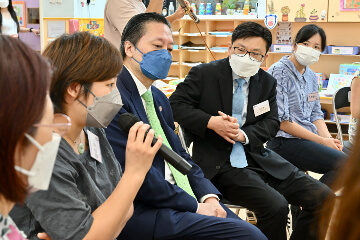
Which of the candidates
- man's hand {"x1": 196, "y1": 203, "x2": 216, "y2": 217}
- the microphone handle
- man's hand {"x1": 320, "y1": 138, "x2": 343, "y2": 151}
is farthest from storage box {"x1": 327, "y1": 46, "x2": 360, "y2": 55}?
the microphone handle

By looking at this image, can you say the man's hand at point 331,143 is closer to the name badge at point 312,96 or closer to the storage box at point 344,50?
the name badge at point 312,96

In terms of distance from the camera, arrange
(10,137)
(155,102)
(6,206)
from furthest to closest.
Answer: (155,102) → (6,206) → (10,137)

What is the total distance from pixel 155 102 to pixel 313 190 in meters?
1.07

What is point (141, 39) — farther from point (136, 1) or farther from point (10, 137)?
point (10, 137)

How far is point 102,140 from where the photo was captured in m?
1.73

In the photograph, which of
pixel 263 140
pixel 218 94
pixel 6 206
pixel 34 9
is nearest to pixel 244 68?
pixel 218 94

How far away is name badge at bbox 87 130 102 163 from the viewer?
5.19 ft

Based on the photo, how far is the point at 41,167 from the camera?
0.91 m

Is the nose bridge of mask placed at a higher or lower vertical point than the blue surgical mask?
higher

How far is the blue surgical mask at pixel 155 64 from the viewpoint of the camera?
222 centimetres

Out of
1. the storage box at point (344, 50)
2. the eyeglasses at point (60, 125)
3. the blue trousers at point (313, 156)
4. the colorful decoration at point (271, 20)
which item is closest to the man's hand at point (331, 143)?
the blue trousers at point (313, 156)

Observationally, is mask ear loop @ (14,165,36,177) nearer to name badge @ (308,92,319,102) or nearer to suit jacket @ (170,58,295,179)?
suit jacket @ (170,58,295,179)

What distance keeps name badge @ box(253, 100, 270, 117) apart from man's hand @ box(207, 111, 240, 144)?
0.23 m

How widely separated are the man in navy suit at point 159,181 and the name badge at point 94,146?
0.32 metres
